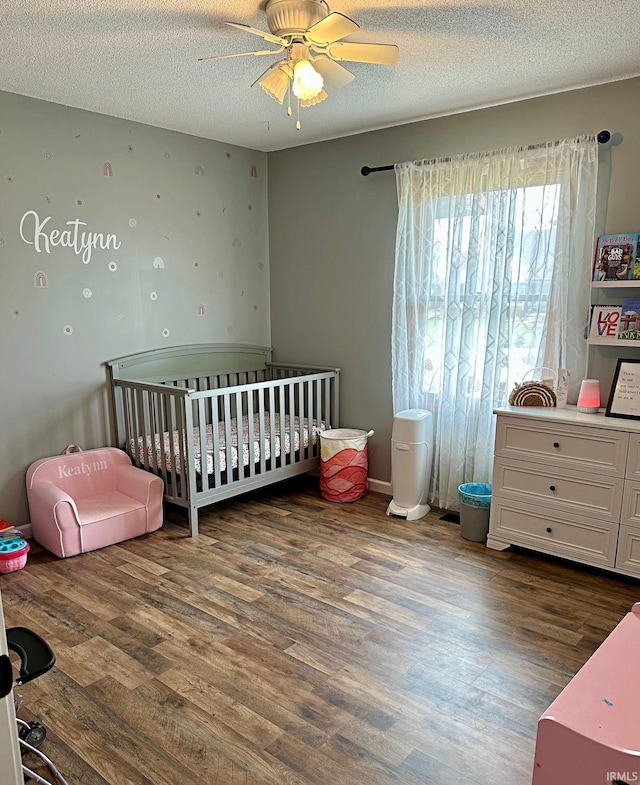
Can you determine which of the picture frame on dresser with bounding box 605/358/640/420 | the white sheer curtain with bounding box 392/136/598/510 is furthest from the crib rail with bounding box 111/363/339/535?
the picture frame on dresser with bounding box 605/358/640/420

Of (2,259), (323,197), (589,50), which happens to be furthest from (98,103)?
(589,50)

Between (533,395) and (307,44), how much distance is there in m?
2.03

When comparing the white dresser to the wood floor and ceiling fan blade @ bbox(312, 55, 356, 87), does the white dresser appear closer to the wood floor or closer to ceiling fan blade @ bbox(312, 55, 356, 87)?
the wood floor

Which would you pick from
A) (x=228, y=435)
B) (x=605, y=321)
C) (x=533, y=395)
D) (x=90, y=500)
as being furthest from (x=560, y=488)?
(x=90, y=500)

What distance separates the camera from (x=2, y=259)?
125 inches

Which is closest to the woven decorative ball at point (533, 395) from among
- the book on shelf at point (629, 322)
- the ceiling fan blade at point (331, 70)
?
the book on shelf at point (629, 322)

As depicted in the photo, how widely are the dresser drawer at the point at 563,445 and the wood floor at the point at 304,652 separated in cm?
56

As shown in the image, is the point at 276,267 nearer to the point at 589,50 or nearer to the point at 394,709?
the point at 589,50

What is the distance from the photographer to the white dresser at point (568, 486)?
2713 mm

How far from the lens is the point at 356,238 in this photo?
13.3ft

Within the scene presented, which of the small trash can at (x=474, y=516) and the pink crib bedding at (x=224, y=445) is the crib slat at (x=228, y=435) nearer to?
the pink crib bedding at (x=224, y=445)

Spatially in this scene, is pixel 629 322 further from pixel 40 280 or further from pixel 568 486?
pixel 40 280

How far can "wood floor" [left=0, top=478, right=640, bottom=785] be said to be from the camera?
175cm

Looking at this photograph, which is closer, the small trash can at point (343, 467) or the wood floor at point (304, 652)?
the wood floor at point (304, 652)
